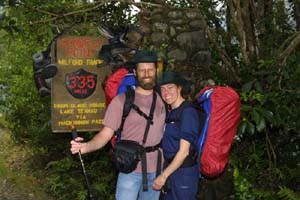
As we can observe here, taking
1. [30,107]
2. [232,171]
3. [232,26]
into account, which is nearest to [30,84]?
[30,107]

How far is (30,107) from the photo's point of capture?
8742 millimetres

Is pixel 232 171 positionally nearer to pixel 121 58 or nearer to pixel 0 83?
pixel 121 58

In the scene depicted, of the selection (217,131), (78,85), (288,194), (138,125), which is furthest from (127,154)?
(288,194)

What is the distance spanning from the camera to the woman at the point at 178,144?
3.82m

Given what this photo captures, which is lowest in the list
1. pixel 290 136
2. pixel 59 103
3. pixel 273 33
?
pixel 290 136

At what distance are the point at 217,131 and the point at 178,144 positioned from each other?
13.9 inches

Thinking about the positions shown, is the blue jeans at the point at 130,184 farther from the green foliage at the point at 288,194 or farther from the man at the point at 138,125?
the green foliage at the point at 288,194

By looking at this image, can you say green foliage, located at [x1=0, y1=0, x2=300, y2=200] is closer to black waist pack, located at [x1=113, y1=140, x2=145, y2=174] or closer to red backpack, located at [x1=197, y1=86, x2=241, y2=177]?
red backpack, located at [x1=197, y1=86, x2=241, y2=177]

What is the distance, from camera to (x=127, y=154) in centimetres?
392

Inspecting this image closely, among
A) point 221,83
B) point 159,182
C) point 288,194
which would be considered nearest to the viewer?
point 159,182

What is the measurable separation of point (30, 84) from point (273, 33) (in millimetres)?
4444

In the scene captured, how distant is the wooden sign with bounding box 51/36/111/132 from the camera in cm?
482

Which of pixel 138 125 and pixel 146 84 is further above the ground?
pixel 146 84

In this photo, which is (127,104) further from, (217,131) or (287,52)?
(287,52)
